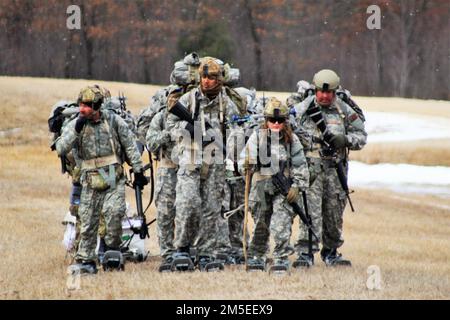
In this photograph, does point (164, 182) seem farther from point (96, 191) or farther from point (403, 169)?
point (403, 169)

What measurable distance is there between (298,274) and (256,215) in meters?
1.01

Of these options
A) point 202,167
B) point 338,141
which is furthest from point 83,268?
point 338,141

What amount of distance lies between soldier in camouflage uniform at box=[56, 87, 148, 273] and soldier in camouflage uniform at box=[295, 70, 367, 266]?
2415 millimetres

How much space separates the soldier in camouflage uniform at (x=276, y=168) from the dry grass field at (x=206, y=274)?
0.59 metres

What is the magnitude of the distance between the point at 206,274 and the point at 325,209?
9.18 feet

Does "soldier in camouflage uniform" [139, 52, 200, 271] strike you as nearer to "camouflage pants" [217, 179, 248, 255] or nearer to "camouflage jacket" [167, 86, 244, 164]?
"camouflage jacket" [167, 86, 244, 164]

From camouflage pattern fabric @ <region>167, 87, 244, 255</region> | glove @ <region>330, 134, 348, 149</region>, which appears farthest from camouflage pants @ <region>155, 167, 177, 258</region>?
glove @ <region>330, 134, 348, 149</region>

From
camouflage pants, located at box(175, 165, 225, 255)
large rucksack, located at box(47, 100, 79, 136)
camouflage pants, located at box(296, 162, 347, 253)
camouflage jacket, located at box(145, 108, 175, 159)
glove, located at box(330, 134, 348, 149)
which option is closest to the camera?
camouflage pants, located at box(175, 165, 225, 255)

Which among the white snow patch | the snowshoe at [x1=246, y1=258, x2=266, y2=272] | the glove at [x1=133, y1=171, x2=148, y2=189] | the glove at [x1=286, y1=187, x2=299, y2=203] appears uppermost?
the glove at [x1=133, y1=171, x2=148, y2=189]

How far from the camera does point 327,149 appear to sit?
52.6 feet

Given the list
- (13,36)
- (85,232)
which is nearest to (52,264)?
(85,232)

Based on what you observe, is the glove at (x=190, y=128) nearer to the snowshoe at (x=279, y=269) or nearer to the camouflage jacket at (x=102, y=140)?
the camouflage jacket at (x=102, y=140)

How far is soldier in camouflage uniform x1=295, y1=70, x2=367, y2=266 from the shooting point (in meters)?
15.8

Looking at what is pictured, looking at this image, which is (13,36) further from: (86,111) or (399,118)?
(86,111)
